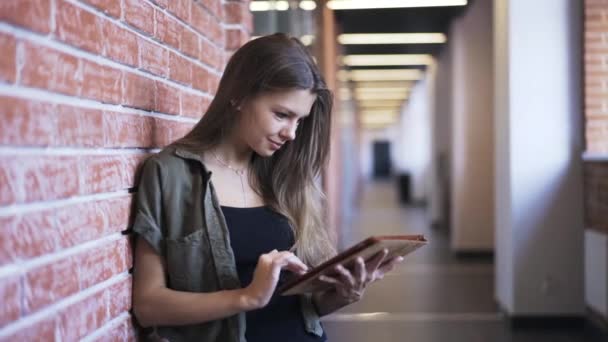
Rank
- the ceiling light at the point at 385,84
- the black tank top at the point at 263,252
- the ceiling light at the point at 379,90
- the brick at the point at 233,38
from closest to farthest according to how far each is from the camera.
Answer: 1. the black tank top at the point at 263,252
2. the brick at the point at 233,38
3. the ceiling light at the point at 385,84
4. the ceiling light at the point at 379,90

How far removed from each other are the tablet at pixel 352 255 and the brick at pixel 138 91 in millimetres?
540

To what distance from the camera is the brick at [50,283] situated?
44.8 inches

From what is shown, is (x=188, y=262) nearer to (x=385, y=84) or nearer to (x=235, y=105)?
(x=235, y=105)

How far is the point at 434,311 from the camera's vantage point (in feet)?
18.0

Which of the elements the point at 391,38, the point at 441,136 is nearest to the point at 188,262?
the point at 391,38

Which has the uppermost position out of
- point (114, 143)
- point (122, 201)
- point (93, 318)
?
point (114, 143)

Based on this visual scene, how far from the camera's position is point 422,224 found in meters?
12.5

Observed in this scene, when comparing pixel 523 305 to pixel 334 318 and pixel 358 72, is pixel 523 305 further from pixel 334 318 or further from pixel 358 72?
pixel 358 72

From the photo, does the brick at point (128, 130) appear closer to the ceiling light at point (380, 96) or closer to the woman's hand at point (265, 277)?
the woman's hand at point (265, 277)

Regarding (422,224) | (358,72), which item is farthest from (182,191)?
(358,72)

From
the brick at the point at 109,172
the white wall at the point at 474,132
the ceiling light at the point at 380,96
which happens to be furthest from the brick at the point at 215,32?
the ceiling light at the point at 380,96

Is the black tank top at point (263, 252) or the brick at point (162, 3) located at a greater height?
the brick at point (162, 3)

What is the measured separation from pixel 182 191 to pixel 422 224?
36.5 ft

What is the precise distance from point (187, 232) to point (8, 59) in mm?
650
